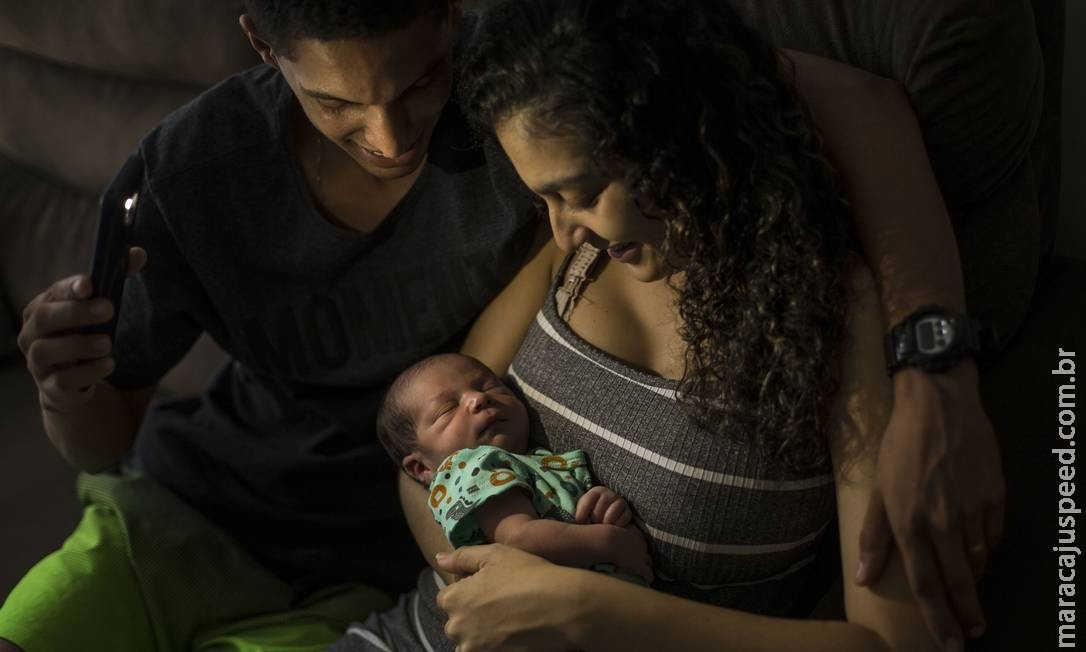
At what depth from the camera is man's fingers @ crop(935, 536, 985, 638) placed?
1.13 m

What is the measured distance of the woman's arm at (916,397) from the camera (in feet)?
3.71

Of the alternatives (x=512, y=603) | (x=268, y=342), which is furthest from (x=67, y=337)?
(x=512, y=603)

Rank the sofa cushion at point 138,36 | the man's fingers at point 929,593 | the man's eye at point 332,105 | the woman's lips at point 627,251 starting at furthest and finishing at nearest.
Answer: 1. the sofa cushion at point 138,36
2. the man's eye at point 332,105
3. the woman's lips at point 627,251
4. the man's fingers at point 929,593

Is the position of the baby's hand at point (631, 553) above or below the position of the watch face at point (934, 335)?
below

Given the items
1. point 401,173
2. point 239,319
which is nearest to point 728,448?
point 401,173

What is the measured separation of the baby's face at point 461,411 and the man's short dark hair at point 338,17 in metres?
0.44

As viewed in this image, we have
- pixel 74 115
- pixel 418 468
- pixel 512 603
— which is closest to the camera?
pixel 512 603

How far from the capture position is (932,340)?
1.16 m

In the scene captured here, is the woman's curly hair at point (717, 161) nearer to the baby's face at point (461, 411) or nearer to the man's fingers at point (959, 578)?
the man's fingers at point (959, 578)

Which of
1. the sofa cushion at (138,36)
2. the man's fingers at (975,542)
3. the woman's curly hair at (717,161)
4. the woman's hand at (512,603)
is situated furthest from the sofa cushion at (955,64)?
the sofa cushion at (138,36)

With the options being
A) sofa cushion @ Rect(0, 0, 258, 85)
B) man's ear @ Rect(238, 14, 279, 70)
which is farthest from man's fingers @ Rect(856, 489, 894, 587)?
sofa cushion @ Rect(0, 0, 258, 85)

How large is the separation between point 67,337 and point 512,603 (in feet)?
2.09

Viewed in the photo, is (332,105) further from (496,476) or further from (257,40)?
(496,476)

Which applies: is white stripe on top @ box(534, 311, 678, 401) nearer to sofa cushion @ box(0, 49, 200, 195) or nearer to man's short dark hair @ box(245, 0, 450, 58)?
man's short dark hair @ box(245, 0, 450, 58)
